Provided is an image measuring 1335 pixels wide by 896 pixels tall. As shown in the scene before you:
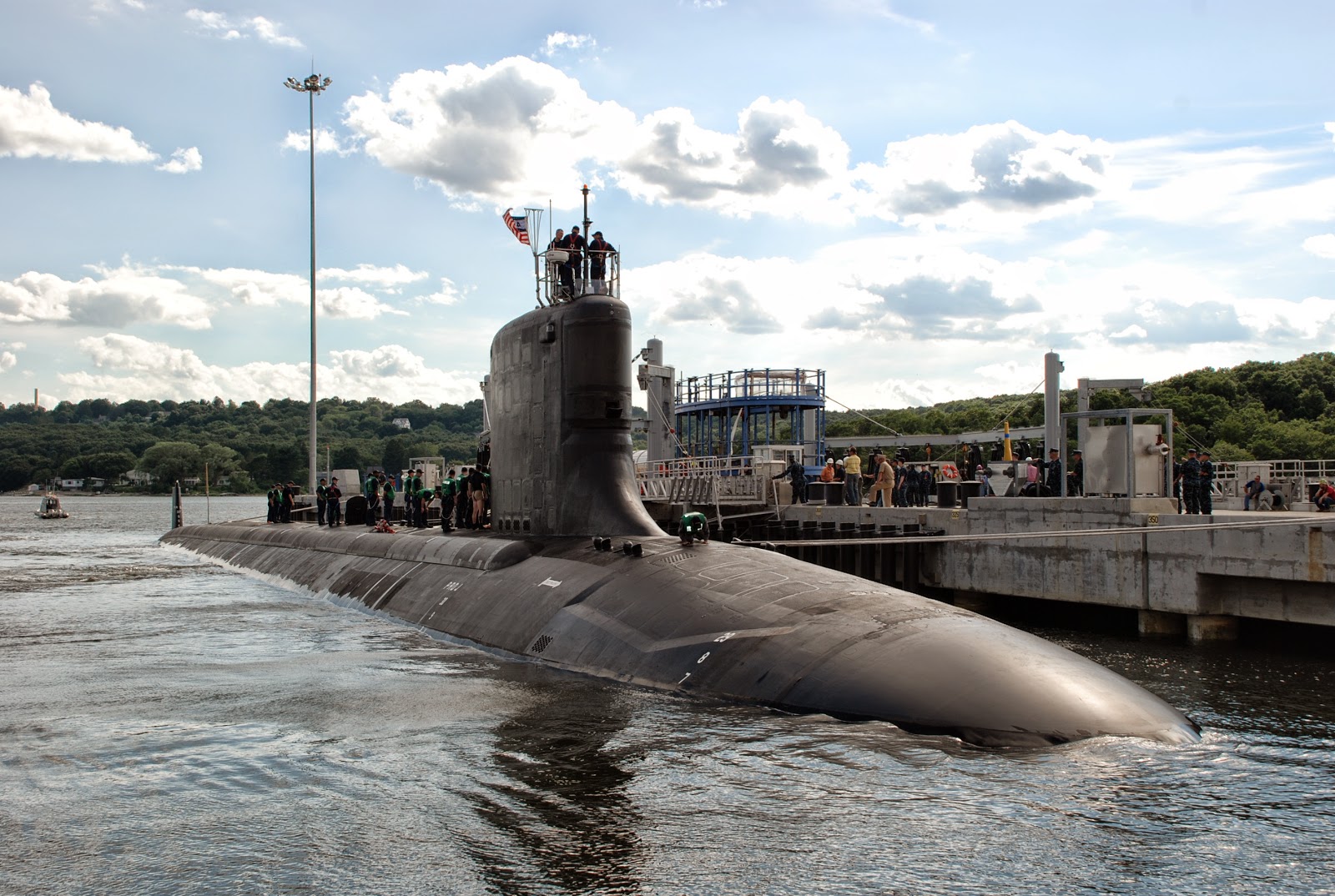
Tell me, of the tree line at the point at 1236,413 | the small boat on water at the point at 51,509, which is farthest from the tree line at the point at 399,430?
the small boat on water at the point at 51,509

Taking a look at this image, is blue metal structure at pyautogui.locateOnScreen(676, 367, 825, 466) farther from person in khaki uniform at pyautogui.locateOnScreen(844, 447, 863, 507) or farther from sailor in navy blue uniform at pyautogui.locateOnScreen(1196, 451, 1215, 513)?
sailor in navy blue uniform at pyautogui.locateOnScreen(1196, 451, 1215, 513)

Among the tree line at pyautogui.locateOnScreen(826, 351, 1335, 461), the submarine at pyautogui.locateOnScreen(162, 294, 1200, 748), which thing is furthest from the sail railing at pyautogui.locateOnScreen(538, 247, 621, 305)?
the tree line at pyautogui.locateOnScreen(826, 351, 1335, 461)

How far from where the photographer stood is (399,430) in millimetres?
138375

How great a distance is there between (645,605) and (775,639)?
199cm

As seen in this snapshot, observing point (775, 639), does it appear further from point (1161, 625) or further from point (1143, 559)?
point (1161, 625)

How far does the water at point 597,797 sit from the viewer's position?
6043 mm

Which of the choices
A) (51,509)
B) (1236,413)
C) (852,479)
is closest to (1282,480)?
(852,479)

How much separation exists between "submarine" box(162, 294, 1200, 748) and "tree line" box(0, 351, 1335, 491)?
1039 centimetres

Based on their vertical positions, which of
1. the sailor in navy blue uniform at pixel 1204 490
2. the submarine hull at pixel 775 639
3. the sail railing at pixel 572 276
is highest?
the sail railing at pixel 572 276

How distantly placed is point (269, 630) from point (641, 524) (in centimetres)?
626

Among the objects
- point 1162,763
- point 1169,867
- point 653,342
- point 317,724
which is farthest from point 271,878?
point 653,342

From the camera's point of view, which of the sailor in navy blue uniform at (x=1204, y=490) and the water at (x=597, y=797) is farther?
the sailor in navy blue uniform at (x=1204, y=490)

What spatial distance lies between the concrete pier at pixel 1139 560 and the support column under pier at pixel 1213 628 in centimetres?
2

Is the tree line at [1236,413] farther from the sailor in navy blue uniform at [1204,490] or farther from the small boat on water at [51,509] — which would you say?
the small boat on water at [51,509]
